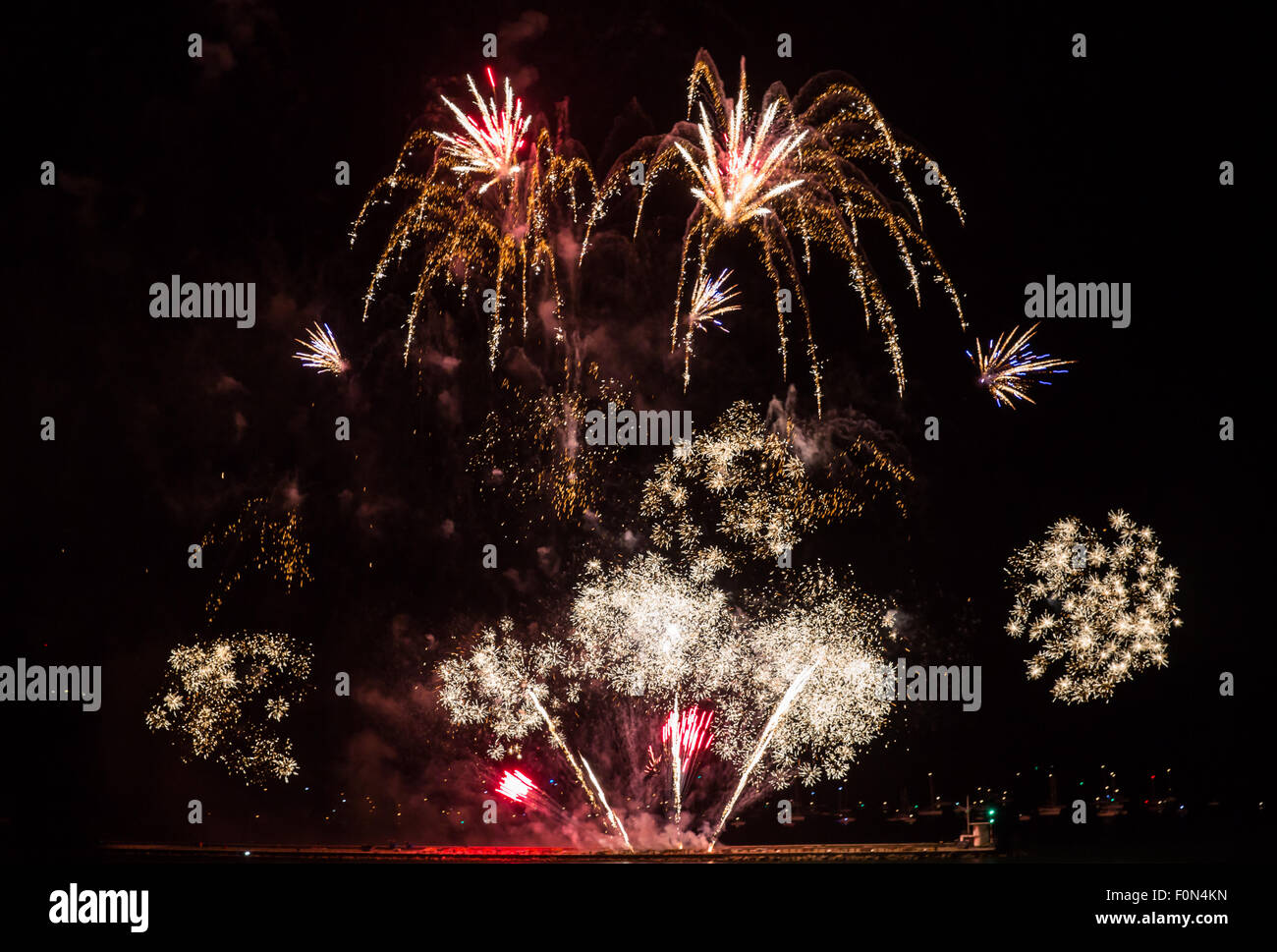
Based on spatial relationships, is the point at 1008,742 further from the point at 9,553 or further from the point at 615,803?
the point at 9,553

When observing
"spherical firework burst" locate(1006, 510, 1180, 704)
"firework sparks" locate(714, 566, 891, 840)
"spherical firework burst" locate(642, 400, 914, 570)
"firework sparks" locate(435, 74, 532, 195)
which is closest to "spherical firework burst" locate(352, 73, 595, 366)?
"firework sparks" locate(435, 74, 532, 195)

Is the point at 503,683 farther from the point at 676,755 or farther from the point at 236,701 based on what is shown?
the point at 236,701

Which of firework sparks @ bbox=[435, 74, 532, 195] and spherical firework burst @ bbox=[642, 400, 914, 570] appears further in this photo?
spherical firework burst @ bbox=[642, 400, 914, 570]

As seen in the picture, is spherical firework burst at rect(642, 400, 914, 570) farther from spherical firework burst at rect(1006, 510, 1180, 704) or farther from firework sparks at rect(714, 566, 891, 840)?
spherical firework burst at rect(1006, 510, 1180, 704)

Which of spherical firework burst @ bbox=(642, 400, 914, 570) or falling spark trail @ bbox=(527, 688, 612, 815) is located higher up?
spherical firework burst @ bbox=(642, 400, 914, 570)

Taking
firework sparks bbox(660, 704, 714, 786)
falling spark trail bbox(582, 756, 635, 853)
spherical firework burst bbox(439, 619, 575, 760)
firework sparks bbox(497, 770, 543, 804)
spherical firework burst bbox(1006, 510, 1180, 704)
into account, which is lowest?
falling spark trail bbox(582, 756, 635, 853)

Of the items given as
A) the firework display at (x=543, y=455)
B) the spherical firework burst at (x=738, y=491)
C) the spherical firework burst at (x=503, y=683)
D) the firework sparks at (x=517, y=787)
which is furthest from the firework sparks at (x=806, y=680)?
the firework display at (x=543, y=455)

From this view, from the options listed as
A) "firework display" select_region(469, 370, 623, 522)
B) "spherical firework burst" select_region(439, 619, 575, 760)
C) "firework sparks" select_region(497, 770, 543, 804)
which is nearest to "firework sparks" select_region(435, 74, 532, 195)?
"firework display" select_region(469, 370, 623, 522)
